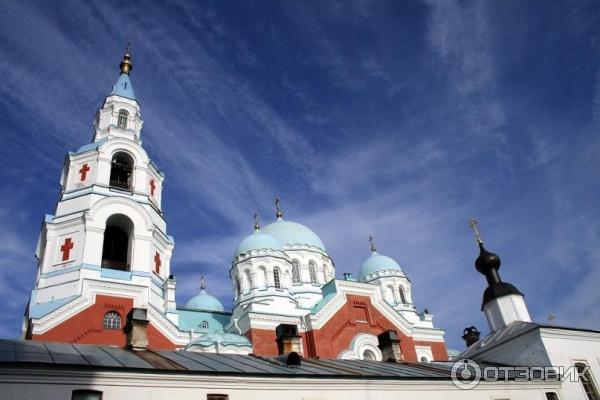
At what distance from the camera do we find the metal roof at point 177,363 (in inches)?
354

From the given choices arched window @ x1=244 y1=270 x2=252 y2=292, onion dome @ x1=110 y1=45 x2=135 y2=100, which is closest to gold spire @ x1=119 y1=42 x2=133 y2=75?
onion dome @ x1=110 y1=45 x2=135 y2=100

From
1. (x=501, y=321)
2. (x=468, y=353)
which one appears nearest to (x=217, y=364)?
(x=468, y=353)

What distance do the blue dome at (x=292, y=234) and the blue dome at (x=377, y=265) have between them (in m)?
4.96

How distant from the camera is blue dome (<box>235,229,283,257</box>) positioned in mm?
28750

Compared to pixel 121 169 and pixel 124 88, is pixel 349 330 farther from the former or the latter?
pixel 124 88

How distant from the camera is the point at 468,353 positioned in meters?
20.2

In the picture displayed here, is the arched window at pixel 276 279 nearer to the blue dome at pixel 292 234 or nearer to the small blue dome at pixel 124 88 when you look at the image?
the blue dome at pixel 292 234

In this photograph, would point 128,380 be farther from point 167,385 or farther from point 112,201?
point 112,201

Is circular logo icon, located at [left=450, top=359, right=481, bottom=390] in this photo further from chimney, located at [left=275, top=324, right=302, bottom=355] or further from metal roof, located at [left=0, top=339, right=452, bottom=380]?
chimney, located at [left=275, top=324, right=302, bottom=355]

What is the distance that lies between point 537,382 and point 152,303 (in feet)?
47.2

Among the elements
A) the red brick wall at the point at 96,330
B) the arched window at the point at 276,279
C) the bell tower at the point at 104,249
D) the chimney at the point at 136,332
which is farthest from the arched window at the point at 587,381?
the bell tower at the point at 104,249

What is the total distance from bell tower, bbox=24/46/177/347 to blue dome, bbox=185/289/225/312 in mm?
8020

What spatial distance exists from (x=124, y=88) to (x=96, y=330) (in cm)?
1478

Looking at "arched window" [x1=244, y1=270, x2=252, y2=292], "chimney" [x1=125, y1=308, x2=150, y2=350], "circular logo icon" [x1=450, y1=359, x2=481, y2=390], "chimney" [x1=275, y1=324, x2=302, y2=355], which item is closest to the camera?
"chimney" [x1=125, y1=308, x2=150, y2=350]
